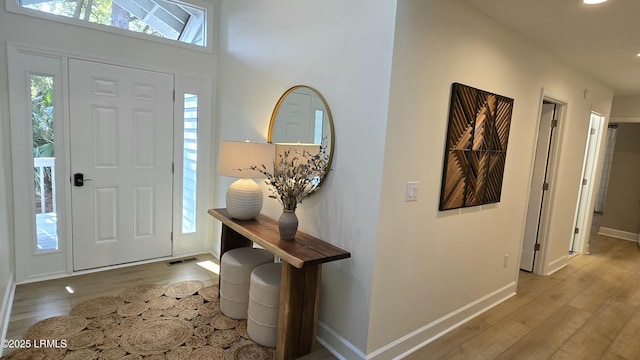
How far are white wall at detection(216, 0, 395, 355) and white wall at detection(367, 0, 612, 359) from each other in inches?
2.8

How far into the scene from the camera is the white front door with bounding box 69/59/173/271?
10.2 ft

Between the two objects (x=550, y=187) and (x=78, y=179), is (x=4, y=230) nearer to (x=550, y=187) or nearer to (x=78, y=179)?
(x=78, y=179)

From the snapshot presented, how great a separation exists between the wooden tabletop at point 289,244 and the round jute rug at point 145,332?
72cm

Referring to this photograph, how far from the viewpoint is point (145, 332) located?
2338 millimetres

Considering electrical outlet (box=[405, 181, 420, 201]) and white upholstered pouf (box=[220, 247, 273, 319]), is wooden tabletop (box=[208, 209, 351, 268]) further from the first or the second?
electrical outlet (box=[405, 181, 420, 201])

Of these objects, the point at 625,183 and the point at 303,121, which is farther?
the point at 625,183

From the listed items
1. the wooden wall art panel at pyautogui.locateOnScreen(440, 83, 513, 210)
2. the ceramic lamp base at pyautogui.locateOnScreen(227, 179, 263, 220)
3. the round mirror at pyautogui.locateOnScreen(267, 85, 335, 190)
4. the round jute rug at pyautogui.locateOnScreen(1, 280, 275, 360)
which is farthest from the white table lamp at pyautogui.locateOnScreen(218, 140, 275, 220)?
the wooden wall art panel at pyautogui.locateOnScreen(440, 83, 513, 210)

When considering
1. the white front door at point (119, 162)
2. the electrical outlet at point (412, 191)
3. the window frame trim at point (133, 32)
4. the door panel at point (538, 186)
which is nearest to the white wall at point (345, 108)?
the electrical outlet at point (412, 191)

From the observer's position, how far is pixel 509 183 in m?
2.98

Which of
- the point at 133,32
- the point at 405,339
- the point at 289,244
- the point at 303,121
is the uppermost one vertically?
the point at 133,32

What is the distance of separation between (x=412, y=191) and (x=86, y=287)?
2892mm

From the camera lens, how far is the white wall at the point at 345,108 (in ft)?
6.48

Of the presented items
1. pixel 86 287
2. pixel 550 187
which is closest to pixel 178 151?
pixel 86 287

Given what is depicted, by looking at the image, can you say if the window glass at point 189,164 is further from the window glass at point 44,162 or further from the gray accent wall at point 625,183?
the gray accent wall at point 625,183
